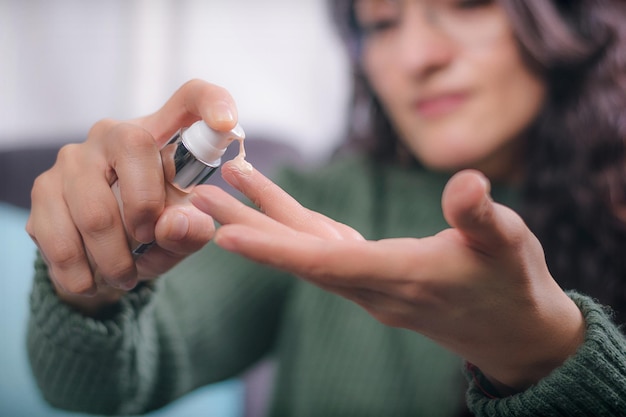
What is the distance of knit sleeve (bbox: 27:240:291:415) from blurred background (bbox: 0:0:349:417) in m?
0.06

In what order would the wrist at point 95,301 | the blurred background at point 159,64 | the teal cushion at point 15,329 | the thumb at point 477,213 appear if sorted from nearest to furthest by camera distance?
1. the thumb at point 477,213
2. the wrist at point 95,301
3. the teal cushion at point 15,329
4. the blurred background at point 159,64

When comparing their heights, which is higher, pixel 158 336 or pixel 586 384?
pixel 586 384

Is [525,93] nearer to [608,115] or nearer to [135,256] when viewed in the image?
[608,115]

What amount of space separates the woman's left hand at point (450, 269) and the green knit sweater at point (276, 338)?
4 cm

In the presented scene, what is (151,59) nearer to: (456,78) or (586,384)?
(456,78)

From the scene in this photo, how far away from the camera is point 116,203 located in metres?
0.24

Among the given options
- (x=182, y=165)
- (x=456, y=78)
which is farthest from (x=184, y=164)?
(x=456, y=78)

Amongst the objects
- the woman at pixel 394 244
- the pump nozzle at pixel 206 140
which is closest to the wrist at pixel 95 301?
the woman at pixel 394 244

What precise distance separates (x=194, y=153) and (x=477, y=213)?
0.12 meters

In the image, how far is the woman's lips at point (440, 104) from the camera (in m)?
0.44

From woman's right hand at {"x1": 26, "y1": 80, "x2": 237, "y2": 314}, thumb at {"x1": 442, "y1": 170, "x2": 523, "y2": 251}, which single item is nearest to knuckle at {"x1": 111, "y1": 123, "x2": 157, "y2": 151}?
woman's right hand at {"x1": 26, "y1": 80, "x2": 237, "y2": 314}

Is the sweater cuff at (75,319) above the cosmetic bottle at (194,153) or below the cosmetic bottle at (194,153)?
below

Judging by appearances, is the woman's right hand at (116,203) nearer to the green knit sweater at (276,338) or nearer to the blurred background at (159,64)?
the green knit sweater at (276,338)

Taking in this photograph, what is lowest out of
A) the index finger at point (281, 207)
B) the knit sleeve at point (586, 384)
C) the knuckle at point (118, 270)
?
the knit sleeve at point (586, 384)
